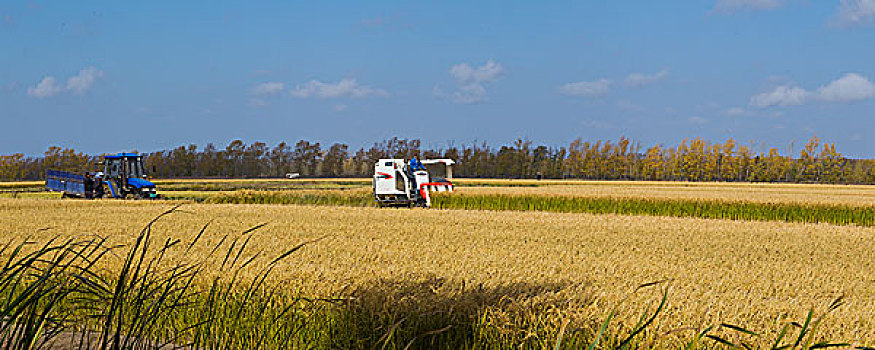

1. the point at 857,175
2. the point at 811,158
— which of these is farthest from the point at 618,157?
the point at 857,175

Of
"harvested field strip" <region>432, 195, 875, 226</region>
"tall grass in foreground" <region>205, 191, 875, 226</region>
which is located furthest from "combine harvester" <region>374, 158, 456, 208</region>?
"harvested field strip" <region>432, 195, 875, 226</region>

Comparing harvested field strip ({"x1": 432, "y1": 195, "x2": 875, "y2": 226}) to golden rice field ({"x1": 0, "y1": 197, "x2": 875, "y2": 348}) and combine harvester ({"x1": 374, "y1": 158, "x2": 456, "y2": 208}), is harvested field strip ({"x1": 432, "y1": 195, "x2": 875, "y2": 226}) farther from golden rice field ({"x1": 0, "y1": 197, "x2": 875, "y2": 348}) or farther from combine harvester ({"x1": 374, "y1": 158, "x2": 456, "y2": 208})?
golden rice field ({"x1": 0, "y1": 197, "x2": 875, "y2": 348})

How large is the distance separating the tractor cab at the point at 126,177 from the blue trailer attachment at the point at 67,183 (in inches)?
105

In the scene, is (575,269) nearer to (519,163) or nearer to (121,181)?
(121,181)

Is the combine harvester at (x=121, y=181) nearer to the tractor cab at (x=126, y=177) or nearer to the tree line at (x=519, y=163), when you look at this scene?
the tractor cab at (x=126, y=177)

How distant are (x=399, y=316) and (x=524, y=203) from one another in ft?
72.2

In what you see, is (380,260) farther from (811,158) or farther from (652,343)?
(811,158)

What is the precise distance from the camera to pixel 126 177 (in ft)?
91.2

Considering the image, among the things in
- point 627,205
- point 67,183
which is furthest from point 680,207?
point 67,183

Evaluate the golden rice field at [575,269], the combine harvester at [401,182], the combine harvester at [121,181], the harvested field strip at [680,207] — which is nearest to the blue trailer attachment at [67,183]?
the combine harvester at [121,181]

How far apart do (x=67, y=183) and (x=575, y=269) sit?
100 ft

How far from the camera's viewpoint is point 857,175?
94125 mm

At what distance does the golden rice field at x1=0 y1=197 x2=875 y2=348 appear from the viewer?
4102 mm

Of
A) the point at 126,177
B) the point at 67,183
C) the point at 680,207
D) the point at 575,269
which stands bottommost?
the point at 680,207
